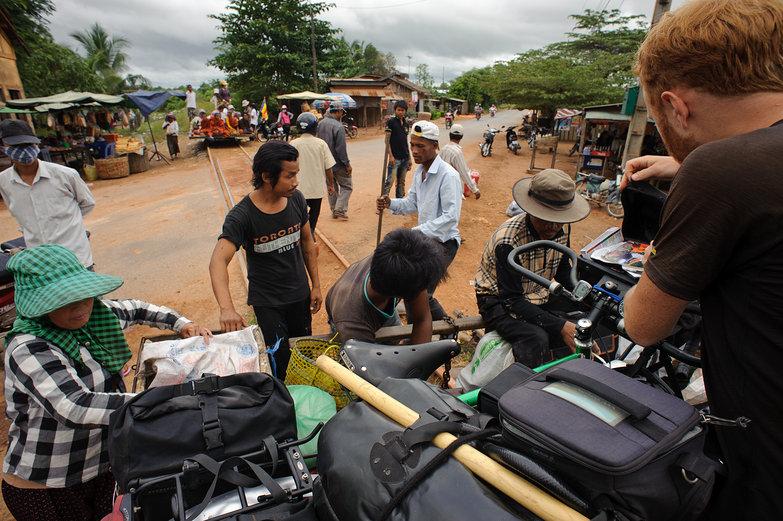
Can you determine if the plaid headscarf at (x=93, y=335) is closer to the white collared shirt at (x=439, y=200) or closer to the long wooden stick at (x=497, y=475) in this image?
the long wooden stick at (x=497, y=475)

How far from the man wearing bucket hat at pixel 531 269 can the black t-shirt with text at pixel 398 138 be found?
6.60 meters

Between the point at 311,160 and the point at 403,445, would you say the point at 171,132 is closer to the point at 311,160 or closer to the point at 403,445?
the point at 311,160

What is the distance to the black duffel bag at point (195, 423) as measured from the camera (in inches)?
52.8

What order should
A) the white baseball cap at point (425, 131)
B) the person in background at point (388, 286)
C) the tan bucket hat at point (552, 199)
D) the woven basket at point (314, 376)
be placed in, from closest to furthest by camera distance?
1. the woven basket at point (314, 376)
2. the person in background at point (388, 286)
3. the tan bucket hat at point (552, 199)
4. the white baseball cap at point (425, 131)

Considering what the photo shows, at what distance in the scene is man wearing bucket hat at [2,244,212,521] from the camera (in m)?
1.71

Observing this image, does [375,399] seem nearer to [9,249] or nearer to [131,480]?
[131,480]

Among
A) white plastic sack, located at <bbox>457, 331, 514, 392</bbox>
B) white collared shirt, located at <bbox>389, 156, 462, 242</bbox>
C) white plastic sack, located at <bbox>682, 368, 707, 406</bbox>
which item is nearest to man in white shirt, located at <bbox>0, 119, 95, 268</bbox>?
white collared shirt, located at <bbox>389, 156, 462, 242</bbox>

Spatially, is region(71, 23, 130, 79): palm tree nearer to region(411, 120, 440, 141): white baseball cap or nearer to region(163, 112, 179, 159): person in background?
region(163, 112, 179, 159): person in background

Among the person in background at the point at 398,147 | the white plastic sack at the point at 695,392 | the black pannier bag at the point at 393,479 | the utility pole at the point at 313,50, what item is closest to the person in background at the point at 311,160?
the person in background at the point at 398,147

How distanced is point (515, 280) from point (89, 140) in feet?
65.3

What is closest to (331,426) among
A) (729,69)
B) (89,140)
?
(729,69)

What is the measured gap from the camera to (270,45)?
1107 inches

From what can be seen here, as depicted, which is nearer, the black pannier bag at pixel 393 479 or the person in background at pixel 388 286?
the black pannier bag at pixel 393 479

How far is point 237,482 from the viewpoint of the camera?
4.00ft
